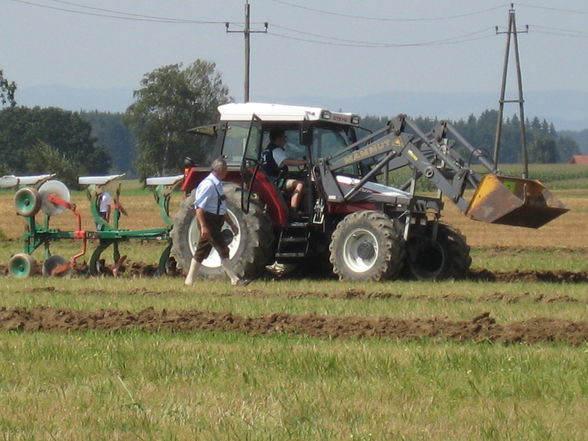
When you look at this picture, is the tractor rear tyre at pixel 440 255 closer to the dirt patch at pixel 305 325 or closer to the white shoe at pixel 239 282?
the white shoe at pixel 239 282

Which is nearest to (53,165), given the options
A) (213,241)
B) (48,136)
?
(48,136)

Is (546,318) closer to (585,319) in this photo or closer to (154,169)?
(585,319)

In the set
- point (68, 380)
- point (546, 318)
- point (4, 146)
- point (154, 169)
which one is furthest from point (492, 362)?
point (4, 146)

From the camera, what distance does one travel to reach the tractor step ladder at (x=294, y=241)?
1612 centimetres

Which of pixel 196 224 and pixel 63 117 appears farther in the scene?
pixel 63 117

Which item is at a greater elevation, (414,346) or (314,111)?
(314,111)

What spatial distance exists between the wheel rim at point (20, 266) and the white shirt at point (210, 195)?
328 centimetres

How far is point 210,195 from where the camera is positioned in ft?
49.7

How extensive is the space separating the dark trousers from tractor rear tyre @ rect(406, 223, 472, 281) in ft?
8.71

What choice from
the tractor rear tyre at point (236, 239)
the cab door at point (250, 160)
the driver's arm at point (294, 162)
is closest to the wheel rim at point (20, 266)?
the tractor rear tyre at point (236, 239)

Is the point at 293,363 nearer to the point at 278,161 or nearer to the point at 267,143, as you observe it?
the point at 278,161

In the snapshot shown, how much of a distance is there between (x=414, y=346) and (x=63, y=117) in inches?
3721

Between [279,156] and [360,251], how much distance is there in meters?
1.67

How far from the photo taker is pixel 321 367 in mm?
8406
